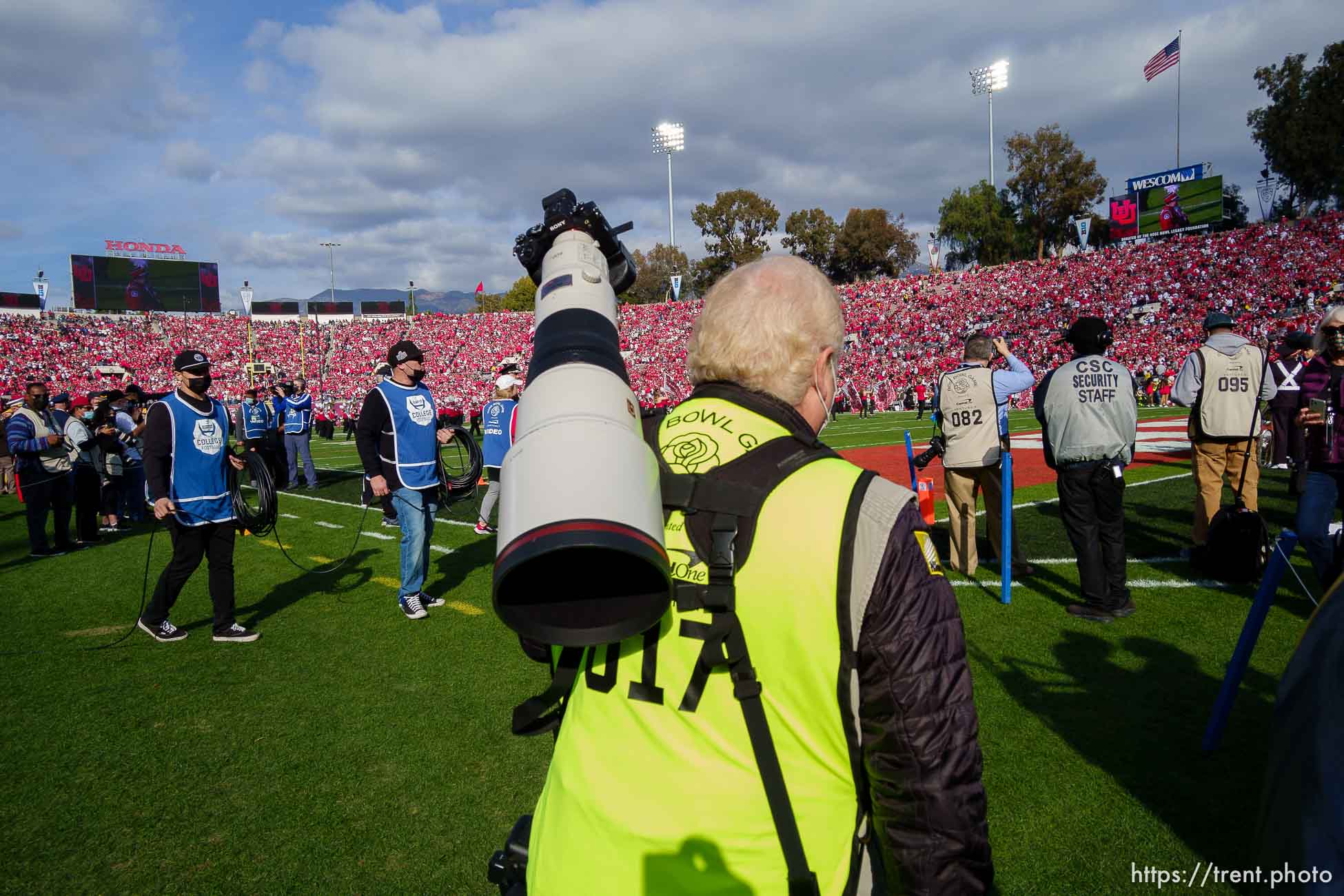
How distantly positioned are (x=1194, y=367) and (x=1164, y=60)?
1801 inches

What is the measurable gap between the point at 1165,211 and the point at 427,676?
5158cm

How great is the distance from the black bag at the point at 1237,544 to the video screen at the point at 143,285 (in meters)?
76.4

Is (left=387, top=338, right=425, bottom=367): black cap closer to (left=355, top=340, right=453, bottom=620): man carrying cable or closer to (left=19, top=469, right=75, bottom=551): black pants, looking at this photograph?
(left=355, top=340, right=453, bottom=620): man carrying cable

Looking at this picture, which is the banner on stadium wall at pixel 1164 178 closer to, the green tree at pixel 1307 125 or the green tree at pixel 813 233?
the green tree at pixel 1307 125

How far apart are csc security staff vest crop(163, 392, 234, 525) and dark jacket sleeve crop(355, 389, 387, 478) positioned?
3.44 feet

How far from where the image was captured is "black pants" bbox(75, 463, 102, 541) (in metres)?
10.5

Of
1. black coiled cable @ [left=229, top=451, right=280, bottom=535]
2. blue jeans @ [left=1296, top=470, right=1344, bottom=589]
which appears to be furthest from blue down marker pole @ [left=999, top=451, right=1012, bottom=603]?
black coiled cable @ [left=229, top=451, right=280, bottom=535]

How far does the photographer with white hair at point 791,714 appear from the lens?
1.18 m

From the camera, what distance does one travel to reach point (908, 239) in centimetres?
6456

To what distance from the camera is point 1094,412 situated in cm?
535

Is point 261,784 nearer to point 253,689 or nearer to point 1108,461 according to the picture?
point 253,689

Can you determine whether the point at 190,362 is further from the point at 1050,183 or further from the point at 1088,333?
the point at 1050,183

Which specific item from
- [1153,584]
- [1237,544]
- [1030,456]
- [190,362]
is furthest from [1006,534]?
[1030,456]

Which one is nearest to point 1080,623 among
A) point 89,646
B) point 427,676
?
point 427,676
